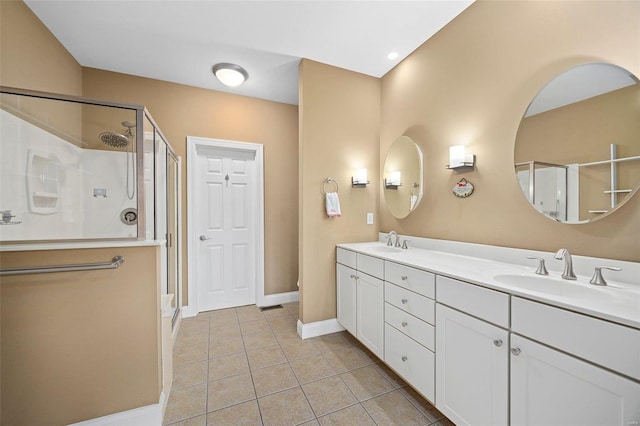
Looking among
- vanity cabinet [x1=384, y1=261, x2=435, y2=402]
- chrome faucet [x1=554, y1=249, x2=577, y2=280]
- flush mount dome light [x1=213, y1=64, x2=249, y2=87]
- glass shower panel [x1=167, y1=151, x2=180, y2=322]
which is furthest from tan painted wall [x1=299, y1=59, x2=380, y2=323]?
chrome faucet [x1=554, y1=249, x2=577, y2=280]

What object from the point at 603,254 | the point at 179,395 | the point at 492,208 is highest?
the point at 492,208

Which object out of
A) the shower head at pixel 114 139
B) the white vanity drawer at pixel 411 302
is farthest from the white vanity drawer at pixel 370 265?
the shower head at pixel 114 139

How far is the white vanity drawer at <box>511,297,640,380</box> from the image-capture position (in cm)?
74

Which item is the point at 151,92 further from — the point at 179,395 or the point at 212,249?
the point at 179,395

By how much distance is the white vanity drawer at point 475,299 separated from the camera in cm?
107

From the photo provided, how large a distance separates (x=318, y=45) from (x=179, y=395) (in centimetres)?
304

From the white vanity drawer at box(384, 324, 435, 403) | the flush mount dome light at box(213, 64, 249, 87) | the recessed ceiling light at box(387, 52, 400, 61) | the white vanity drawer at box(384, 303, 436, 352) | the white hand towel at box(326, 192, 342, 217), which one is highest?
the recessed ceiling light at box(387, 52, 400, 61)

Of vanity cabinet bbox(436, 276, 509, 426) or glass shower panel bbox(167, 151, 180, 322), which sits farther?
glass shower panel bbox(167, 151, 180, 322)

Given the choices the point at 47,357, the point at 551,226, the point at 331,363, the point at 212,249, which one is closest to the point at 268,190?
the point at 212,249

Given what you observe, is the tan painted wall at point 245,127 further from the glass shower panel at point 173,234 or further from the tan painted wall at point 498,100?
the tan painted wall at point 498,100

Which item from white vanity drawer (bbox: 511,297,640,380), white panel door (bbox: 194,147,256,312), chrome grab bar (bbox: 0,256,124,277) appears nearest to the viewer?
white vanity drawer (bbox: 511,297,640,380)

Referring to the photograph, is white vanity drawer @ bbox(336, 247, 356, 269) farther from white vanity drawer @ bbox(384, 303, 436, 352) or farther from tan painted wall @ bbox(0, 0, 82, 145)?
tan painted wall @ bbox(0, 0, 82, 145)

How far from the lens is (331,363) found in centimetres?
201

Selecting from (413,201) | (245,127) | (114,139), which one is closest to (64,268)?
(114,139)
